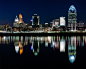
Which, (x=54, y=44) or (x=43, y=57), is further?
(x=54, y=44)

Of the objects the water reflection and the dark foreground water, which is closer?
the dark foreground water

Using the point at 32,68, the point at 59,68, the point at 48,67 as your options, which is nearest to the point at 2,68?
the point at 32,68

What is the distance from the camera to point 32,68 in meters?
8.68

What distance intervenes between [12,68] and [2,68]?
25.1 inches

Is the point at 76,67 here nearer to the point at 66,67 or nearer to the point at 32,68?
the point at 66,67

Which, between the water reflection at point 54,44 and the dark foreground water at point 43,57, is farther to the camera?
the water reflection at point 54,44

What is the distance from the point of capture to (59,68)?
8734 millimetres

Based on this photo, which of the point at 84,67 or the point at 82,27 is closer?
the point at 84,67

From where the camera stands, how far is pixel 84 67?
29.1ft

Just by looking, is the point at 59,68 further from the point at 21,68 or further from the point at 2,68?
the point at 2,68

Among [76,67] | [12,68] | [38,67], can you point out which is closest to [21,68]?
[12,68]

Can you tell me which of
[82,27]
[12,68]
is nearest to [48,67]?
[12,68]

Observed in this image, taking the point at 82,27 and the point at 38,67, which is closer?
the point at 38,67

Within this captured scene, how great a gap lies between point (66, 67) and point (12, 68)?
361 cm
